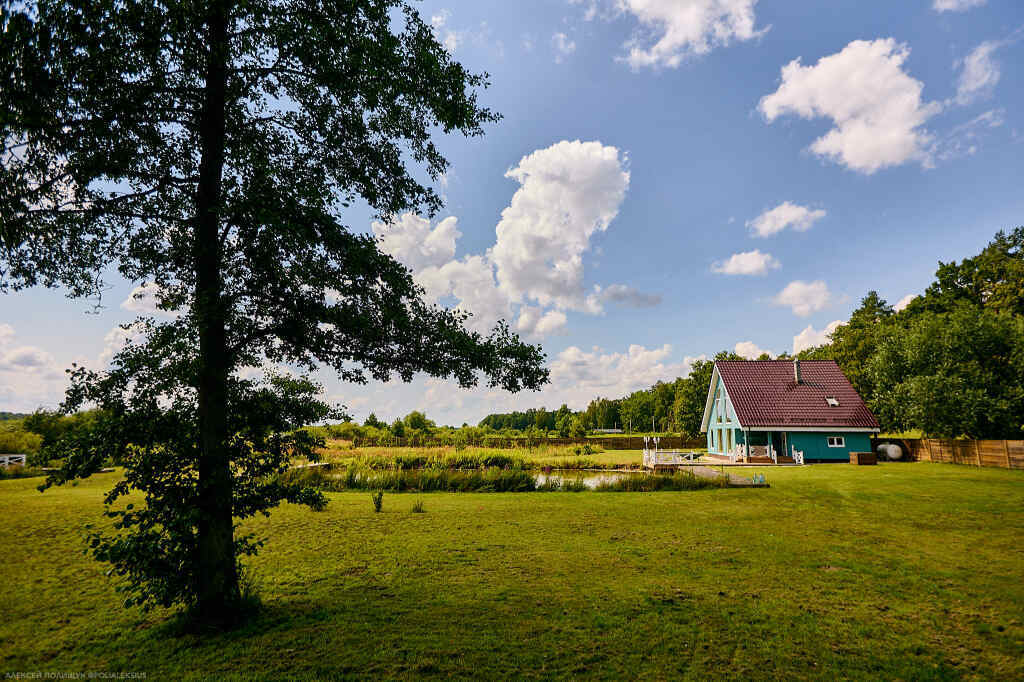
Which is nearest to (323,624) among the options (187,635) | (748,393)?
(187,635)

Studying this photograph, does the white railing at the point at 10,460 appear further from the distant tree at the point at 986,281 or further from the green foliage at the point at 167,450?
the distant tree at the point at 986,281

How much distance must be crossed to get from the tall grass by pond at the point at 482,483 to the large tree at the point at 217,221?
11751 millimetres

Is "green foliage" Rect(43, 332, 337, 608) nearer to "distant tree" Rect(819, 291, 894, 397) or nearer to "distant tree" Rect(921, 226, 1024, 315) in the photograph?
"distant tree" Rect(819, 291, 894, 397)

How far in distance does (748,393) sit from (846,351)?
25.7 m

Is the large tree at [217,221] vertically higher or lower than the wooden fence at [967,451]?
higher

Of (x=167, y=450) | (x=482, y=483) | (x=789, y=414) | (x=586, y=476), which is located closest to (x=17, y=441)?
(x=482, y=483)

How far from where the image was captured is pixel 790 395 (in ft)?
101

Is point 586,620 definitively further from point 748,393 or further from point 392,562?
point 748,393

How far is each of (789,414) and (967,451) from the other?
308 inches

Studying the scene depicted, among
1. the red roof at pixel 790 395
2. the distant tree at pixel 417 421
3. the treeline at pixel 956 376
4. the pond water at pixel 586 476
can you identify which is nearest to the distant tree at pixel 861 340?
the treeline at pixel 956 376

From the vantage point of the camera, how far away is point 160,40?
15.5ft

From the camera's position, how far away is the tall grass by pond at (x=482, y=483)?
1656 cm

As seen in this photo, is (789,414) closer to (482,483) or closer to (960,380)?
(960,380)

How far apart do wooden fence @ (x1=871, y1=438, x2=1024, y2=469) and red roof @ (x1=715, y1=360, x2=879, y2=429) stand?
273cm
